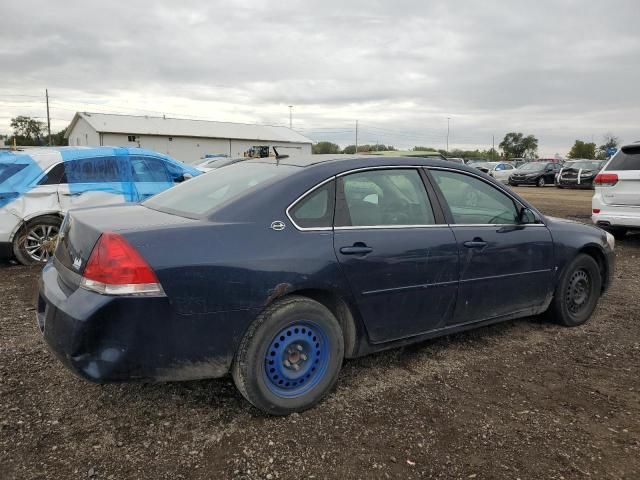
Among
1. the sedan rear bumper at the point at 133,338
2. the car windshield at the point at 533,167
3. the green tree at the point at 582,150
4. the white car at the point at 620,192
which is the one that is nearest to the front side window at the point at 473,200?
the sedan rear bumper at the point at 133,338

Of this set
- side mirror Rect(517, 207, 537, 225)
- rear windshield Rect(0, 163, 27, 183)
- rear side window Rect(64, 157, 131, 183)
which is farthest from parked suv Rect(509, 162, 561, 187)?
rear windshield Rect(0, 163, 27, 183)

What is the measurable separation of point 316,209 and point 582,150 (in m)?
85.7

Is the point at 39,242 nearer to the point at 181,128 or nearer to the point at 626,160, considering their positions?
the point at 626,160

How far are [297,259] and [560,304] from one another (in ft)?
9.06

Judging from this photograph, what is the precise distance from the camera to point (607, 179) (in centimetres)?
837

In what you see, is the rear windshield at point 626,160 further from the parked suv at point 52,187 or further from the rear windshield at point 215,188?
the parked suv at point 52,187

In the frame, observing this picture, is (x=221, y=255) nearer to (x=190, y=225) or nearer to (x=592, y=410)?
(x=190, y=225)

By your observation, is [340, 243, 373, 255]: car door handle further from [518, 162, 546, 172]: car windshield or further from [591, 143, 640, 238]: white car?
[518, 162, 546, 172]: car windshield

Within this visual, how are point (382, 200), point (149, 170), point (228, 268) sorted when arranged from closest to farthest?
point (228, 268), point (382, 200), point (149, 170)

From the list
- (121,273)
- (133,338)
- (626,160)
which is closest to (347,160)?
(121,273)

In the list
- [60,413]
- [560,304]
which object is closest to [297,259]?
[60,413]

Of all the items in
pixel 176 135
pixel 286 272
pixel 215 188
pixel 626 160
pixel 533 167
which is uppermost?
pixel 176 135

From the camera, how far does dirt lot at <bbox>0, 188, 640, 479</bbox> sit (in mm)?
2594

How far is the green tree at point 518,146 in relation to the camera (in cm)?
8894
